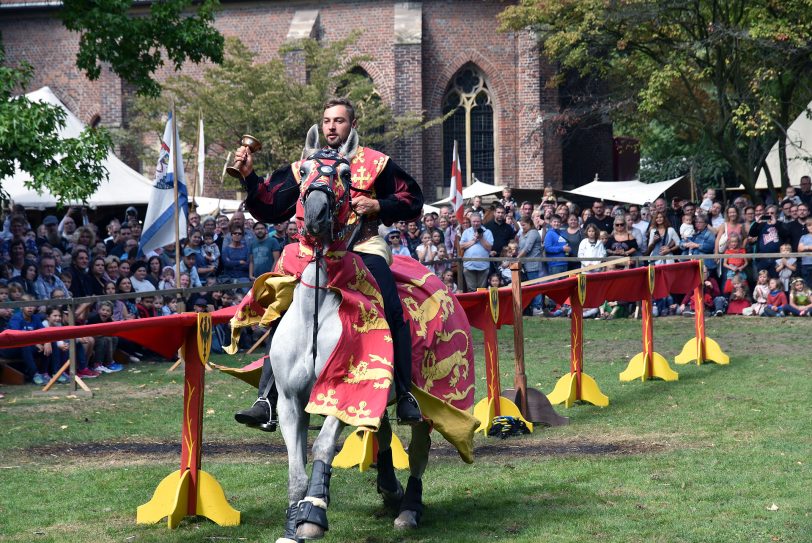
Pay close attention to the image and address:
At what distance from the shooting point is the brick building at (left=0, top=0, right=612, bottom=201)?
39406 mm

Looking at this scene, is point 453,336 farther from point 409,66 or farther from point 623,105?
point 409,66

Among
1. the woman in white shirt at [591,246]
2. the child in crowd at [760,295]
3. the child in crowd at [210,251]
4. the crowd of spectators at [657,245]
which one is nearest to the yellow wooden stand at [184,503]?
the child in crowd at [210,251]

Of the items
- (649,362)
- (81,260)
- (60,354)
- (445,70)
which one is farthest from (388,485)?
(445,70)

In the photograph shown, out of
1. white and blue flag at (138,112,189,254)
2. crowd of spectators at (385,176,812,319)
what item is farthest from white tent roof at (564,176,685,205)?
white and blue flag at (138,112,189,254)

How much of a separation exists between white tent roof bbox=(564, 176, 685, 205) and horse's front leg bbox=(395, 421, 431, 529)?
2663 centimetres

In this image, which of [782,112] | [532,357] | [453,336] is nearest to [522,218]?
[532,357]

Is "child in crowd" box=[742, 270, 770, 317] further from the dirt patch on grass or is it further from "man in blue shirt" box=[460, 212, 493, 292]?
the dirt patch on grass

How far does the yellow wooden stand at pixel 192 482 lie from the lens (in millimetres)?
7543

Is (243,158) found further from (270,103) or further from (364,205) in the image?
(270,103)

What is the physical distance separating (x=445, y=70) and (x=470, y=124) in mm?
2099

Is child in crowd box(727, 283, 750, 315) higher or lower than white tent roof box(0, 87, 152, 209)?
lower

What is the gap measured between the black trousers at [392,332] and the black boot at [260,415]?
2.5 inches

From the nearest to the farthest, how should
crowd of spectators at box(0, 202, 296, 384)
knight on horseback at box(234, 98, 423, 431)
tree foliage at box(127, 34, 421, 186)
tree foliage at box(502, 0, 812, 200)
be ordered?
knight on horseback at box(234, 98, 423, 431) → crowd of spectators at box(0, 202, 296, 384) → tree foliage at box(502, 0, 812, 200) → tree foliage at box(127, 34, 421, 186)

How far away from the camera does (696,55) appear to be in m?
29.4
